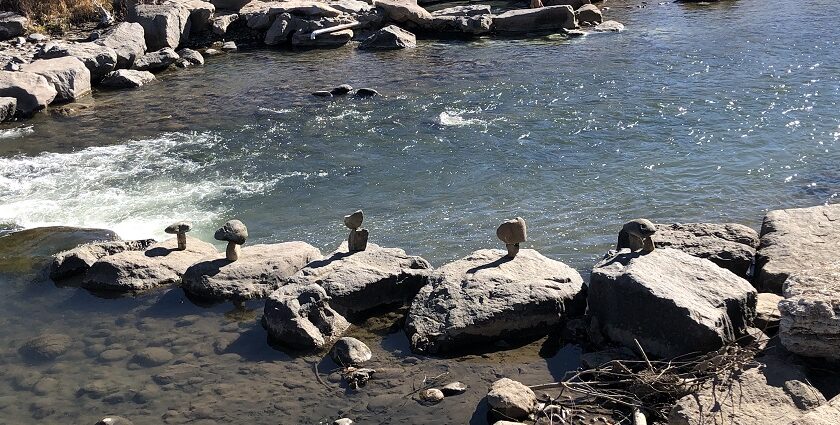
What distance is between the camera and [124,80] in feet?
74.3

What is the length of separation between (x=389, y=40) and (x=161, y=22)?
6.67 metres

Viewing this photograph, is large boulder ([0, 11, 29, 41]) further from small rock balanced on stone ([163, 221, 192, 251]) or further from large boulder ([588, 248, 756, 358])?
large boulder ([588, 248, 756, 358])

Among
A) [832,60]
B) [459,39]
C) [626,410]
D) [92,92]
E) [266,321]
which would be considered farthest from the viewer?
[459,39]

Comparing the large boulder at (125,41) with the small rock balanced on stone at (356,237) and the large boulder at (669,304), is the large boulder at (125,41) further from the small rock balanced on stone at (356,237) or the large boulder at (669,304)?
the large boulder at (669,304)

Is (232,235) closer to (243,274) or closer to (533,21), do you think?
(243,274)

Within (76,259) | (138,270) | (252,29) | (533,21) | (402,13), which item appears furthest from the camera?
(252,29)

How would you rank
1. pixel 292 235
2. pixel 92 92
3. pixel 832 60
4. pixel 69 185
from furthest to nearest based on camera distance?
pixel 92 92 → pixel 832 60 → pixel 69 185 → pixel 292 235

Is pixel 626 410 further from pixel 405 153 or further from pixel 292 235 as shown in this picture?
pixel 405 153

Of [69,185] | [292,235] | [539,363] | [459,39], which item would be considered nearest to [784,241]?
[539,363]

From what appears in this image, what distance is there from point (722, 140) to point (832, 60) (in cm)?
648

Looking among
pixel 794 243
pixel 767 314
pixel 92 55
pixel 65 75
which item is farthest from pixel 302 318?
pixel 92 55

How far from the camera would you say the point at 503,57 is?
78.0ft

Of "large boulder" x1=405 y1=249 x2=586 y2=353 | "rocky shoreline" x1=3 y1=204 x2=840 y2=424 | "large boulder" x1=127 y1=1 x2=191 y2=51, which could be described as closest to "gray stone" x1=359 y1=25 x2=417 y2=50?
"large boulder" x1=127 y1=1 x2=191 y2=51

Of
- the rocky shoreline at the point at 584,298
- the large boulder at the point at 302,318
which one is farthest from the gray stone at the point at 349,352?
the large boulder at the point at 302,318
